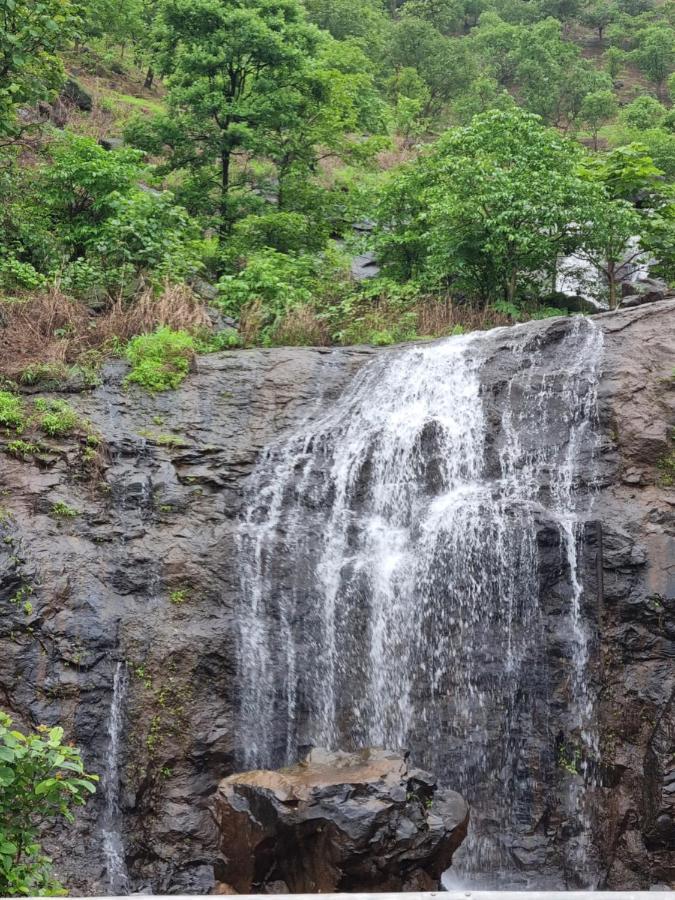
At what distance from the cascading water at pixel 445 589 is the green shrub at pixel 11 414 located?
9.01 ft

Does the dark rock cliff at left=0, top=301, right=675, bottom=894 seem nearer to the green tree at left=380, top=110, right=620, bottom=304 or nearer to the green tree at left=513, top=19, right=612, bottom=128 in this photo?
the green tree at left=380, top=110, right=620, bottom=304

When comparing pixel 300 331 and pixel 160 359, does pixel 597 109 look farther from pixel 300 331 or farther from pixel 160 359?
pixel 160 359

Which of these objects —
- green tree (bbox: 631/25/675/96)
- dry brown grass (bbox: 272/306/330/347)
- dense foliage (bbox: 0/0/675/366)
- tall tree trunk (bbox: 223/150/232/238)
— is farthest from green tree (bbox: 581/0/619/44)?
dry brown grass (bbox: 272/306/330/347)

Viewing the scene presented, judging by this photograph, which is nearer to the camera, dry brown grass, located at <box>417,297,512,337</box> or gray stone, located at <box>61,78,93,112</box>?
dry brown grass, located at <box>417,297,512,337</box>

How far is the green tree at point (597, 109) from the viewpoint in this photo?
3225 cm

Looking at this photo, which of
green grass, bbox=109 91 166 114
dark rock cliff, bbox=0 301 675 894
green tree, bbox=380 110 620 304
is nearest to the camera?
dark rock cliff, bbox=0 301 675 894

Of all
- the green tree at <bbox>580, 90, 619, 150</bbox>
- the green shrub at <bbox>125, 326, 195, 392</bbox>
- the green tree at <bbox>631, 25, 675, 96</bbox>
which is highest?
the green tree at <bbox>631, 25, 675, 96</bbox>

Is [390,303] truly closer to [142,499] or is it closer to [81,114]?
[142,499]

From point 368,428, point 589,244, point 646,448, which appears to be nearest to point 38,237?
point 368,428

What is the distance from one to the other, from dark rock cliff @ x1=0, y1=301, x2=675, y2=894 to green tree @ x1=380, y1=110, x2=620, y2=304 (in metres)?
3.50

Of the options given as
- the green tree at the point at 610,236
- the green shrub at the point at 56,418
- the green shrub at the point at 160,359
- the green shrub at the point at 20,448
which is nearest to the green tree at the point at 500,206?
the green tree at the point at 610,236

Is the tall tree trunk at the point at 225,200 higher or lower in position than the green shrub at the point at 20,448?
higher

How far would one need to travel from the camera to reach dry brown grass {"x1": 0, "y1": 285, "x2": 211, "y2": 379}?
10992 mm

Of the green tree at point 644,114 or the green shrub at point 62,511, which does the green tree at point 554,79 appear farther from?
the green shrub at point 62,511
